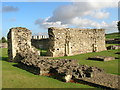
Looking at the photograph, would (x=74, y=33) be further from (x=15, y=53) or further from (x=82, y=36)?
(x=15, y=53)

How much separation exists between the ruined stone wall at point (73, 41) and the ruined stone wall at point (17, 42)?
5.29 metres

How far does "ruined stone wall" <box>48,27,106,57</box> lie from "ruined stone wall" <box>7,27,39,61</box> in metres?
5.29

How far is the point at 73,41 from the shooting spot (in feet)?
81.0

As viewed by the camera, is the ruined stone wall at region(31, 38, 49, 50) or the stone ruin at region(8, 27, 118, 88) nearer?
the stone ruin at region(8, 27, 118, 88)

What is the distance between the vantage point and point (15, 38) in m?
17.0

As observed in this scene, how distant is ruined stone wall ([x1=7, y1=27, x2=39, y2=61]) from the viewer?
54.7ft

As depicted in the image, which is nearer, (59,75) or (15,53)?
(59,75)

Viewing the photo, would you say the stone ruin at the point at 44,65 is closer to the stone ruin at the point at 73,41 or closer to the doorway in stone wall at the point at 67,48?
the stone ruin at the point at 73,41


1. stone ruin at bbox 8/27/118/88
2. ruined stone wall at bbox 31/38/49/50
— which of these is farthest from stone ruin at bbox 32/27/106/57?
ruined stone wall at bbox 31/38/49/50

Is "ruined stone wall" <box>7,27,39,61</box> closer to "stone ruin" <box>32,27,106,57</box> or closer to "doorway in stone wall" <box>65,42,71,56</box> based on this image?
"stone ruin" <box>32,27,106,57</box>

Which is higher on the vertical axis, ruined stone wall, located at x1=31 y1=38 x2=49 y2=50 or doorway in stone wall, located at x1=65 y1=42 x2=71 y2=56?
ruined stone wall, located at x1=31 y1=38 x2=49 y2=50

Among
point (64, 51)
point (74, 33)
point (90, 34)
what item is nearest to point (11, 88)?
point (64, 51)

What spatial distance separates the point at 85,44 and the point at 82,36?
4.57 feet

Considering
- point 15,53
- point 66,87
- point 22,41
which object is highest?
point 22,41
